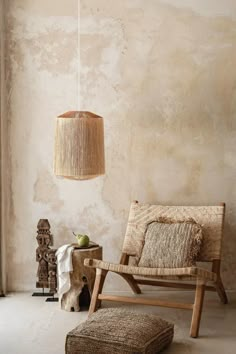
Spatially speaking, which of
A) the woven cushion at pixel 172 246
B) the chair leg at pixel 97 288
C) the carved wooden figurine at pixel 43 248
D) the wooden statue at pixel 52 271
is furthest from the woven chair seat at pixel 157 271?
the carved wooden figurine at pixel 43 248

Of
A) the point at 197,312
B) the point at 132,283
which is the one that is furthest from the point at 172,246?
the point at 197,312

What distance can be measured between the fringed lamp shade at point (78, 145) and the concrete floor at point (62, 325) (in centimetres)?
109

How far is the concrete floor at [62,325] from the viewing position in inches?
183

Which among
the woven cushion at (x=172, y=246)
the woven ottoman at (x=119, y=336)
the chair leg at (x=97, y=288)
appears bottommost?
the woven ottoman at (x=119, y=336)

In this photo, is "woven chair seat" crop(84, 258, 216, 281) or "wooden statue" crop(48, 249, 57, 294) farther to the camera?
"wooden statue" crop(48, 249, 57, 294)

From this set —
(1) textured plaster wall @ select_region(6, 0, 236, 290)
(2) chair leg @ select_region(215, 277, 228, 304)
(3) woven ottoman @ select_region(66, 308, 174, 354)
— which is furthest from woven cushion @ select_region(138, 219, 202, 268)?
(3) woven ottoman @ select_region(66, 308, 174, 354)

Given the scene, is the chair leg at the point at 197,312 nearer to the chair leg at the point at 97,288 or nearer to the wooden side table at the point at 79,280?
the chair leg at the point at 97,288

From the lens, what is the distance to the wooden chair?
5141 mm

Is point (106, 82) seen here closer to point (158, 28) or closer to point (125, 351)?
point (158, 28)

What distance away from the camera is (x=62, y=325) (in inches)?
204

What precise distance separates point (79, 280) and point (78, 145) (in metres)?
1.05

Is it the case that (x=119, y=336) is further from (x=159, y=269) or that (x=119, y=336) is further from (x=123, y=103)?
(x=123, y=103)

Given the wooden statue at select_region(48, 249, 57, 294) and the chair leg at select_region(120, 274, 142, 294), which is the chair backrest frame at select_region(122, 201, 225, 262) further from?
the wooden statue at select_region(48, 249, 57, 294)

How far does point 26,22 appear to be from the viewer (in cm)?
609
